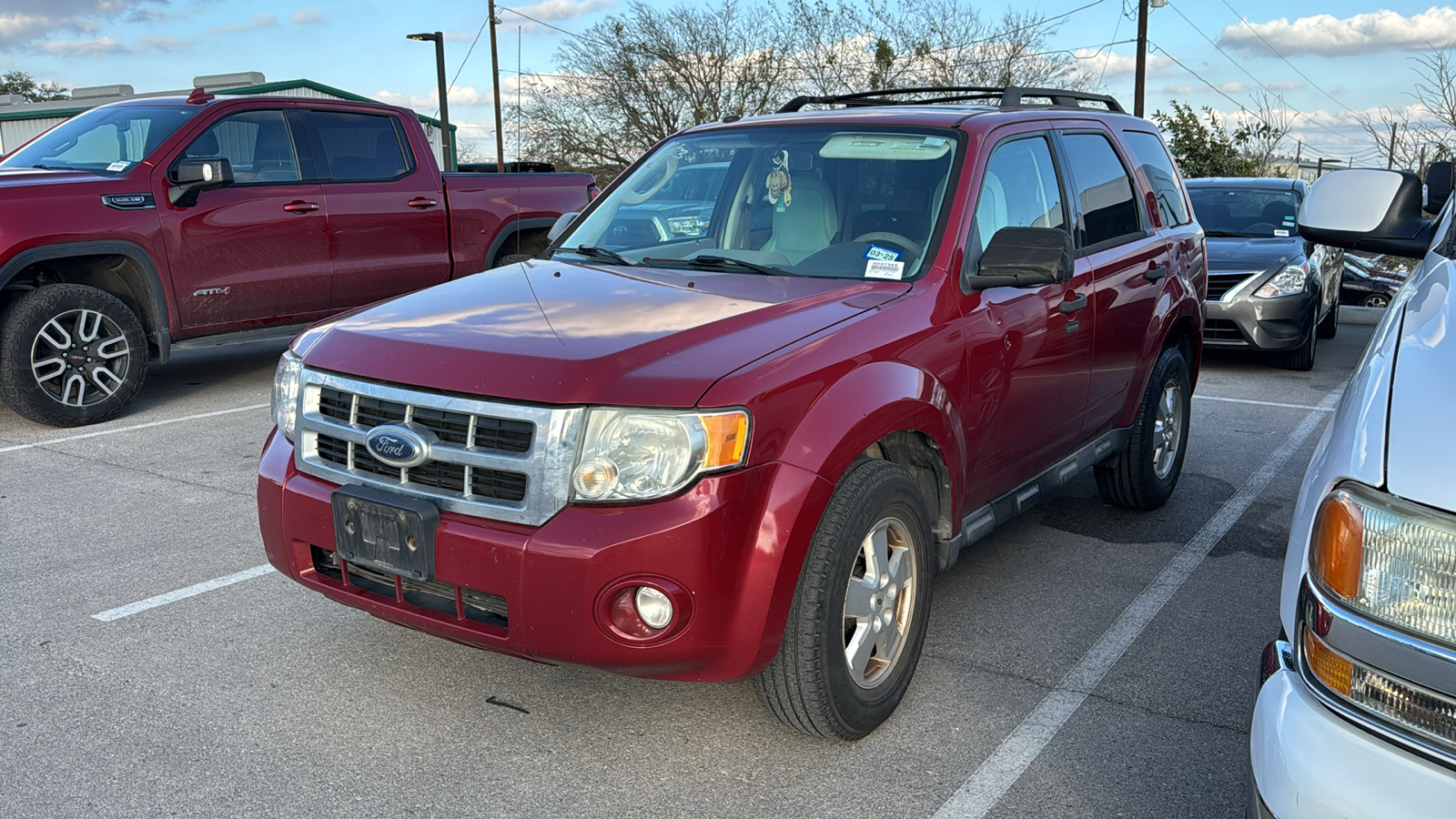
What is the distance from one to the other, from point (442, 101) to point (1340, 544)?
34.9 metres

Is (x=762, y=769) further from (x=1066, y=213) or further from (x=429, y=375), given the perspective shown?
(x=1066, y=213)

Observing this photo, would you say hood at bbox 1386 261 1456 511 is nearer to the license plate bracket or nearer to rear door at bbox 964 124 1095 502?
rear door at bbox 964 124 1095 502

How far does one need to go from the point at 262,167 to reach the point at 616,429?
20.5ft

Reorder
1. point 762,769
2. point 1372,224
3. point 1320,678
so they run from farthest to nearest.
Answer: point 1372,224
point 762,769
point 1320,678

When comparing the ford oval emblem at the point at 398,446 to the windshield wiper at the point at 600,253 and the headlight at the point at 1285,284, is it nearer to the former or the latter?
the windshield wiper at the point at 600,253

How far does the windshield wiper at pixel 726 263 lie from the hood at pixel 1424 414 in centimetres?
195

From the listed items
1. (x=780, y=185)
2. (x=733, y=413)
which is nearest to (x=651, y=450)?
(x=733, y=413)

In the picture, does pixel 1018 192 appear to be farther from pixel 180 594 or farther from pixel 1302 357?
pixel 1302 357

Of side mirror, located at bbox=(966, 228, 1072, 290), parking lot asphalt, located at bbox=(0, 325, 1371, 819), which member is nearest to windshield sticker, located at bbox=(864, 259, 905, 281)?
side mirror, located at bbox=(966, 228, 1072, 290)

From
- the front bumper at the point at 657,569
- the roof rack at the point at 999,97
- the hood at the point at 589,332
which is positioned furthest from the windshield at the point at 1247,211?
the front bumper at the point at 657,569

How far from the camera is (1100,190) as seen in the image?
4.88m

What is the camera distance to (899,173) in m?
4.05

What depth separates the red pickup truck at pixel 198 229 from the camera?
701 centimetres

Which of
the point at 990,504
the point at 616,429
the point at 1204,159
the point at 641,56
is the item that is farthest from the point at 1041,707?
the point at 641,56
